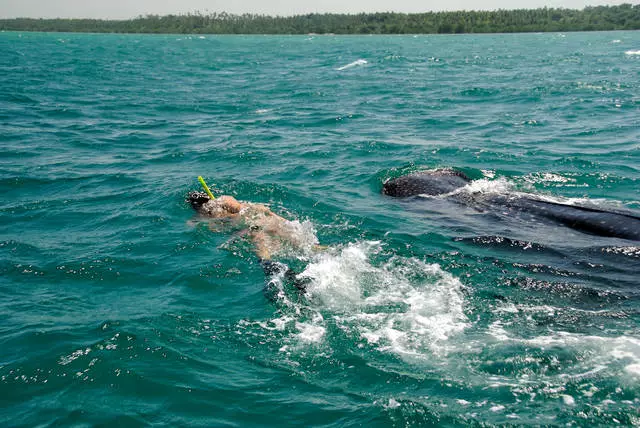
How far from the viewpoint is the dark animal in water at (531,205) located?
30.8 feet

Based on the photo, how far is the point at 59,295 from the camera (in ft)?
27.5

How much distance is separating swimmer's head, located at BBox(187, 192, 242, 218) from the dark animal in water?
13.1ft

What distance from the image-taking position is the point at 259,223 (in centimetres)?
1077

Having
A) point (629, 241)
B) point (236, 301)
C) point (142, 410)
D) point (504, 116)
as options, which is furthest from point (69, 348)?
point (504, 116)

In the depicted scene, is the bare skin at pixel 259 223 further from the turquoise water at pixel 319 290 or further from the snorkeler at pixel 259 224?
the turquoise water at pixel 319 290

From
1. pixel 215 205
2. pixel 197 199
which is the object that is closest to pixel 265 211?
pixel 215 205

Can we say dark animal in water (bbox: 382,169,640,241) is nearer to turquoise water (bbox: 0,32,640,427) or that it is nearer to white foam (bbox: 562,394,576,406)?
turquoise water (bbox: 0,32,640,427)

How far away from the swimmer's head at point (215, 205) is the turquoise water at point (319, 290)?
1.66 feet

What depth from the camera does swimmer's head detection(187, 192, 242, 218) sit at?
11.4 metres

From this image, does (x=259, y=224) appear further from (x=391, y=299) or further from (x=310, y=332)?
(x=310, y=332)

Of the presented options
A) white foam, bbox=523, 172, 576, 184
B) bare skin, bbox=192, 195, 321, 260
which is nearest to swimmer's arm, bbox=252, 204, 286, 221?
bare skin, bbox=192, 195, 321, 260

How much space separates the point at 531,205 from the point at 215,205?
6462 millimetres

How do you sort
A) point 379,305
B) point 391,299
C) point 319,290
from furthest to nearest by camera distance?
1. point 319,290
2. point 391,299
3. point 379,305

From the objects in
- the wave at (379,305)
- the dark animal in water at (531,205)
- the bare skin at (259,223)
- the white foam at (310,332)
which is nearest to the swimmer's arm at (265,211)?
the bare skin at (259,223)
